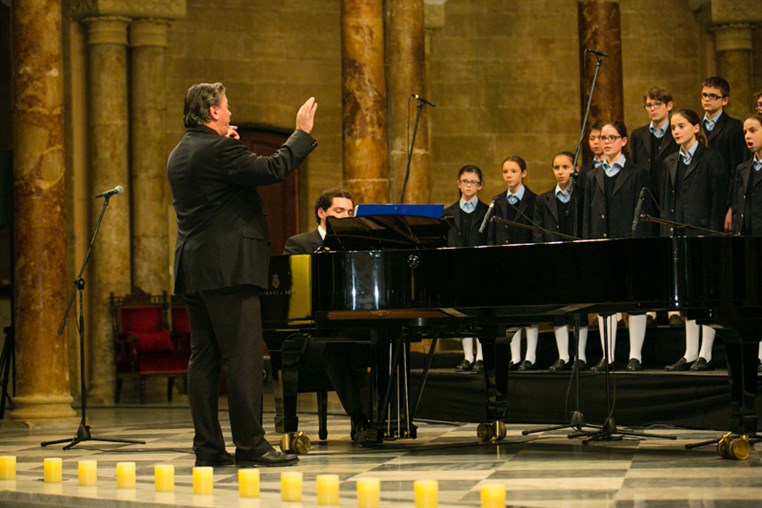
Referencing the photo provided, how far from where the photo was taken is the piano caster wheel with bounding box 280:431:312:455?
22.3 feet

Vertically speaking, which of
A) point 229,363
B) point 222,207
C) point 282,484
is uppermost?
point 222,207

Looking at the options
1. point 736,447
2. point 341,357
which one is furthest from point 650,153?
point 736,447

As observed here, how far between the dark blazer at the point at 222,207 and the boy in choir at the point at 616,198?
2763 millimetres

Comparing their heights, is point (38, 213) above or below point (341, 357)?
above

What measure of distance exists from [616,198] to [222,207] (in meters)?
3.09

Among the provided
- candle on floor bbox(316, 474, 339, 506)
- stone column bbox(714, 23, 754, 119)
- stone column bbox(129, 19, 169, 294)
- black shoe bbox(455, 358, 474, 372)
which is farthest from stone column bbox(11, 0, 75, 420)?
stone column bbox(714, 23, 754, 119)

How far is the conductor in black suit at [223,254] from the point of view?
235 inches

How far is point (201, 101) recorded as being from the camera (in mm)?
6098

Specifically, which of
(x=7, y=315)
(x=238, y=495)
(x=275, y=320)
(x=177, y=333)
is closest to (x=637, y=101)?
(x=177, y=333)

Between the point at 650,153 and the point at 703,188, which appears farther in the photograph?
the point at 650,153

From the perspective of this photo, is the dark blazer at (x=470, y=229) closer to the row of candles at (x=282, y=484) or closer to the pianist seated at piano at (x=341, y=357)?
the pianist seated at piano at (x=341, y=357)

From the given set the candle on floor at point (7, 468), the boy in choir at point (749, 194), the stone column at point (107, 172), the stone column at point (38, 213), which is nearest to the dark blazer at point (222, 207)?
the candle on floor at point (7, 468)

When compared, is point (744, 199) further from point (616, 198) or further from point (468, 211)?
point (468, 211)

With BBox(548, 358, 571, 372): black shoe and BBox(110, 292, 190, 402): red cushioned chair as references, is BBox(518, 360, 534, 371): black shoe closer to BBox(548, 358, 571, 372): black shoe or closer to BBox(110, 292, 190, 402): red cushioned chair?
BBox(548, 358, 571, 372): black shoe
